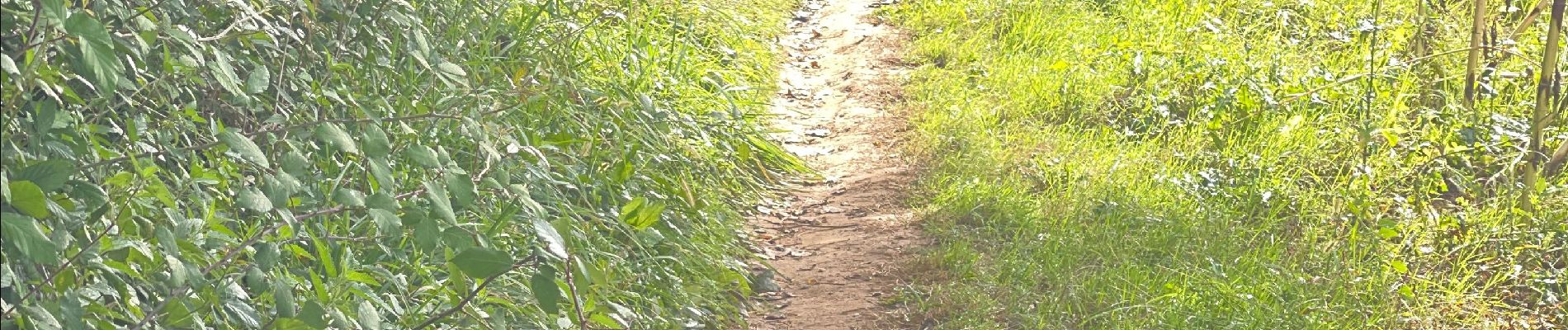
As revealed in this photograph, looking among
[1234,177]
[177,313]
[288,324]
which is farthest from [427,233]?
[1234,177]

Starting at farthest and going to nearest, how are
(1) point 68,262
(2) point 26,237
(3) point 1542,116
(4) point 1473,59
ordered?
(4) point 1473,59
(3) point 1542,116
(1) point 68,262
(2) point 26,237

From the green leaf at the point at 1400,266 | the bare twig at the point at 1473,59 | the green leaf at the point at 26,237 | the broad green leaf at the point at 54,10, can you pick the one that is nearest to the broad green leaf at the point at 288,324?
the green leaf at the point at 26,237

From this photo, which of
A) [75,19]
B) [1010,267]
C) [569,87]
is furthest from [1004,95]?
[75,19]

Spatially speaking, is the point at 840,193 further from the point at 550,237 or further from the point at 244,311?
the point at 550,237

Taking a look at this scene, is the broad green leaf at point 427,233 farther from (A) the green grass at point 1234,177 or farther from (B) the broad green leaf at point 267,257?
(A) the green grass at point 1234,177

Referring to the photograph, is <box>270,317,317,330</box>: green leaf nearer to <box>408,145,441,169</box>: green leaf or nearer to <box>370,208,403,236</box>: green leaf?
<box>370,208,403,236</box>: green leaf

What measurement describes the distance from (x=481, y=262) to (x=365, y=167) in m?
0.93

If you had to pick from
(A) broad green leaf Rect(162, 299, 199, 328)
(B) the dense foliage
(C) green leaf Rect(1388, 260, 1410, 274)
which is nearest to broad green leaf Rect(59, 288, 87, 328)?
(B) the dense foliage

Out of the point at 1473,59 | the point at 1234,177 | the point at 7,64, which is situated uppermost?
the point at 7,64

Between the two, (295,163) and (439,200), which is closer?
(439,200)

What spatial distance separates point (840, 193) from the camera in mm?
5949

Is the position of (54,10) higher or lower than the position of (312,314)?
higher

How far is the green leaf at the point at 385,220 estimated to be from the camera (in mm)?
2486

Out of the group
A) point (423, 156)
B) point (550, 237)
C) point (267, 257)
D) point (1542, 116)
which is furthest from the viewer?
point (1542, 116)
